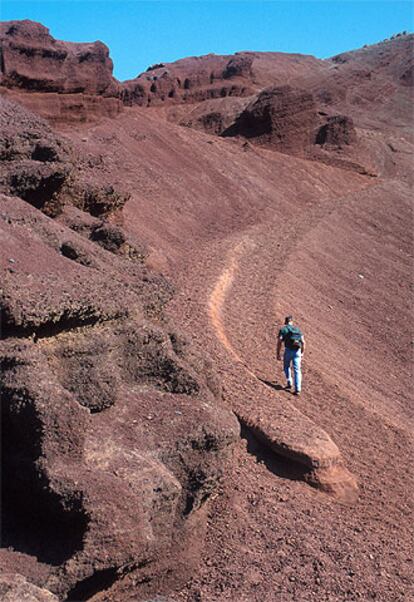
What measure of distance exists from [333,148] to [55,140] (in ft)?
71.4

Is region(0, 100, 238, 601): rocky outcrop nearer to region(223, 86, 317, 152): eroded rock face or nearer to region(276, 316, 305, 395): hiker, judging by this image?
region(276, 316, 305, 395): hiker

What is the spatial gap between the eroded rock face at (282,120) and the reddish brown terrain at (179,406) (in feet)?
37.7

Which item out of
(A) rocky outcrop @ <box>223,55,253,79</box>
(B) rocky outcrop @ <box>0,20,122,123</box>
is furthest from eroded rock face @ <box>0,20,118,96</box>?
(A) rocky outcrop @ <box>223,55,253,79</box>

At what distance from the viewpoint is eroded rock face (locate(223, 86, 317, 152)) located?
2814 cm

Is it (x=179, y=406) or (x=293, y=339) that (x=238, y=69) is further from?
(x=179, y=406)

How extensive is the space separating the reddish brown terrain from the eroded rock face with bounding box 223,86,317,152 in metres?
11.5

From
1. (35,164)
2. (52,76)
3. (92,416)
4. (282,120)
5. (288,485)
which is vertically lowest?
(288,485)

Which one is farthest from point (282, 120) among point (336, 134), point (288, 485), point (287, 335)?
point (288, 485)

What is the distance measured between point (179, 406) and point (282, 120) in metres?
24.4

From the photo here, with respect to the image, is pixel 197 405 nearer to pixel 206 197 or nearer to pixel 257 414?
pixel 257 414

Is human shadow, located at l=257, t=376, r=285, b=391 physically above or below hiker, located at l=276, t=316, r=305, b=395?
below

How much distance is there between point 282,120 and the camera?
2839cm

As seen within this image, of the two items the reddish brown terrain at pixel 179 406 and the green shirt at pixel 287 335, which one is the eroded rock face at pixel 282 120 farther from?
the green shirt at pixel 287 335

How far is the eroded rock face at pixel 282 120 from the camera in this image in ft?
92.3
